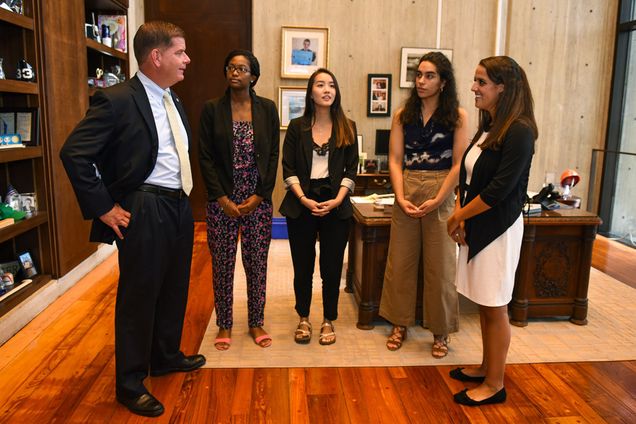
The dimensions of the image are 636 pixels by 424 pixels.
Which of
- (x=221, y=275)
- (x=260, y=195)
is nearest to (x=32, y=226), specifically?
(x=221, y=275)

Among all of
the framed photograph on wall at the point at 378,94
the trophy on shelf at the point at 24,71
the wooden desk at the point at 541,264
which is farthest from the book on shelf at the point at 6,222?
the framed photograph on wall at the point at 378,94

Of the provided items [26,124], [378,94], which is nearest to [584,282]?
[378,94]

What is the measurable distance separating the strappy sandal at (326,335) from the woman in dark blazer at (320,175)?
0.32 meters

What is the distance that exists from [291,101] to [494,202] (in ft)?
12.5

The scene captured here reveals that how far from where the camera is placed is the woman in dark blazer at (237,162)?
9.45ft

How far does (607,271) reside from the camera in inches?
185

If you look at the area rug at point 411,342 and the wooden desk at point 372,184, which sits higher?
the wooden desk at point 372,184

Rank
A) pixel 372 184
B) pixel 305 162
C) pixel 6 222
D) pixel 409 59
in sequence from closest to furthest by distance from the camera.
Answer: pixel 305 162 → pixel 6 222 → pixel 372 184 → pixel 409 59

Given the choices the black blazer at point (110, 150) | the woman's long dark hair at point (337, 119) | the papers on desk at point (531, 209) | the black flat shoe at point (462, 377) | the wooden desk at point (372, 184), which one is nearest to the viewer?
the black blazer at point (110, 150)

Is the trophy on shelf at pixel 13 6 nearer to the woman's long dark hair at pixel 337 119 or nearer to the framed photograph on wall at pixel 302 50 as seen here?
the woman's long dark hair at pixel 337 119

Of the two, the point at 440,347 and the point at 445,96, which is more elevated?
the point at 445,96

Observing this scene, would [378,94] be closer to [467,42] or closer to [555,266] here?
[467,42]

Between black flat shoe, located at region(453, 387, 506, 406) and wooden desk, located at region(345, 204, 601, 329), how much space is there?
919 mm

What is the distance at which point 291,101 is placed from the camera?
5805 millimetres
